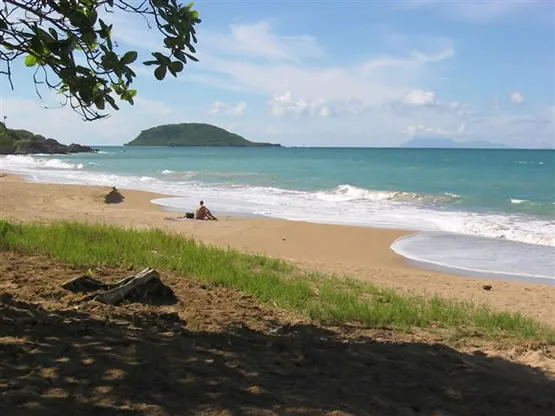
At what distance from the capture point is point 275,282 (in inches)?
292

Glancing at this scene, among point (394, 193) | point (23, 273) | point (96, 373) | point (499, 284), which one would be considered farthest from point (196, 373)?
point (394, 193)

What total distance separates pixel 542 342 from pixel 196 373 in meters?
3.56

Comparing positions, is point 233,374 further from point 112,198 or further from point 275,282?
point 112,198

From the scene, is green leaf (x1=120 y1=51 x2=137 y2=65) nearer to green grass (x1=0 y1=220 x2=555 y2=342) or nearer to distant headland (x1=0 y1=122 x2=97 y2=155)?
green grass (x1=0 y1=220 x2=555 y2=342)

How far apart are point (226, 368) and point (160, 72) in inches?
76.1

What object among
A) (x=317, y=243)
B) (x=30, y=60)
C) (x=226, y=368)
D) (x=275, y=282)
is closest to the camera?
(x=226, y=368)

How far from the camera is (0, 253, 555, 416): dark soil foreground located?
3443mm

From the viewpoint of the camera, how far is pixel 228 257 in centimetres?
944

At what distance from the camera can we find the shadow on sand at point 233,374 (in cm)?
342

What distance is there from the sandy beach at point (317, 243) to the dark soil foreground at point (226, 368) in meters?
4.52

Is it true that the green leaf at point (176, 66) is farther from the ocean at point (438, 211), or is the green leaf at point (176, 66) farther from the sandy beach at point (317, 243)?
the ocean at point (438, 211)

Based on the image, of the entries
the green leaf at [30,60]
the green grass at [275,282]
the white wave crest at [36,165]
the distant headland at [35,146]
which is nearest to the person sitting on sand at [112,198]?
the green grass at [275,282]

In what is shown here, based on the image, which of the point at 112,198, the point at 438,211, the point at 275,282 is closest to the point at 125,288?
the point at 275,282

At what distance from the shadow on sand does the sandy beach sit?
4639 mm
